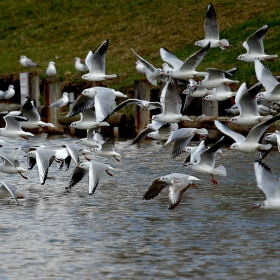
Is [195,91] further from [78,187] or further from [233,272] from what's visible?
[233,272]

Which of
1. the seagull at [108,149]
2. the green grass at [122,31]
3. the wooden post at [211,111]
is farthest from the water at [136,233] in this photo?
the green grass at [122,31]

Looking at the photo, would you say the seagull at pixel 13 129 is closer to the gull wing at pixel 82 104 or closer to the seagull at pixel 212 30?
the gull wing at pixel 82 104

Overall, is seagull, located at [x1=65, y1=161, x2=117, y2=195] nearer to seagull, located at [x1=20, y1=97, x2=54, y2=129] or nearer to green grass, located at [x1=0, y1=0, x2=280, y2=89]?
seagull, located at [x1=20, y1=97, x2=54, y2=129]

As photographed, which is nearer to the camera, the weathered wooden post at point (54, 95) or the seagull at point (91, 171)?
the seagull at point (91, 171)

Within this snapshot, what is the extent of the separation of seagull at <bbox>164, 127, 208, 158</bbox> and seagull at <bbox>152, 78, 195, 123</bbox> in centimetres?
27

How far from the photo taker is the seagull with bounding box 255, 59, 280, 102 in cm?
1277

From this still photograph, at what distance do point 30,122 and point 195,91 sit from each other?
293 centimetres

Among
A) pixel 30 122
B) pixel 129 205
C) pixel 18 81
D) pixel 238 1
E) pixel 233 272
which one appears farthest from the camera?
pixel 238 1

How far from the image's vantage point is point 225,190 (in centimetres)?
1347

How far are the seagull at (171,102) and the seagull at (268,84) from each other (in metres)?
1.26

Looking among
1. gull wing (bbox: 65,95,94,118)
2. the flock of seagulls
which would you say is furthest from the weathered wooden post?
gull wing (bbox: 65,95,94,118)

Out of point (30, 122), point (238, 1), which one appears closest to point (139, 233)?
point (30, 122)

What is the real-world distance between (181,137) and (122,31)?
17913 millimetres

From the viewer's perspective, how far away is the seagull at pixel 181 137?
13.1m
